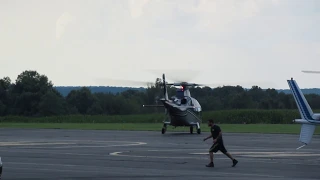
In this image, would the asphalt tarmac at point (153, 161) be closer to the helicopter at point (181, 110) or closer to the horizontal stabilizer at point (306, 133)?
the horizontal stabilizer at point (306, 133)

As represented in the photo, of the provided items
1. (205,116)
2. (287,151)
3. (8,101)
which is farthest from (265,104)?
(287,151)

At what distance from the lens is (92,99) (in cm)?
12112

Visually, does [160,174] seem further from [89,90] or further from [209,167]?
[89,90]

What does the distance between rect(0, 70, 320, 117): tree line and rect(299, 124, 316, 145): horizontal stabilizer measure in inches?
2572

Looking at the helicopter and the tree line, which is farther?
the tree line

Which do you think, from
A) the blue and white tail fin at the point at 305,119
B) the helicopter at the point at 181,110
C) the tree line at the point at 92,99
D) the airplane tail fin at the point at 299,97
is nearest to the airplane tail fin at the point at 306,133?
the blue and white tail fin at the point at 305,119

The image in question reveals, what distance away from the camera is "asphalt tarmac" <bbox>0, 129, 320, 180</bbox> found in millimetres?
21547

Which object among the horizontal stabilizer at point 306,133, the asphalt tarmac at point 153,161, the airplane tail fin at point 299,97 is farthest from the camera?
the airplane tail fin at point 299,97

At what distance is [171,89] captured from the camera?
110 meters

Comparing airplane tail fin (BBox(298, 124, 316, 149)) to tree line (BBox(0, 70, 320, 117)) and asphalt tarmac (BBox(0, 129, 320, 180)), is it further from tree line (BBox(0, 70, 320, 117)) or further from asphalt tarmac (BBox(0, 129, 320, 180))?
tree line (BBox(0, 70, 320, 117))

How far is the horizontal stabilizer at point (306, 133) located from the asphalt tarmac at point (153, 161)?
67 centimetres

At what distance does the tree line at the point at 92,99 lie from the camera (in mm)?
103188

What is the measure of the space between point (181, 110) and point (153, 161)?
961 inches

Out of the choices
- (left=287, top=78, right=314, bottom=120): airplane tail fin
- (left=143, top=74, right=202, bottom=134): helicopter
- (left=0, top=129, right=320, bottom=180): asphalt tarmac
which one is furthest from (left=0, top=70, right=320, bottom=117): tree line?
(left=287, top=78, right=314, bottom=120): airplane tail fin
